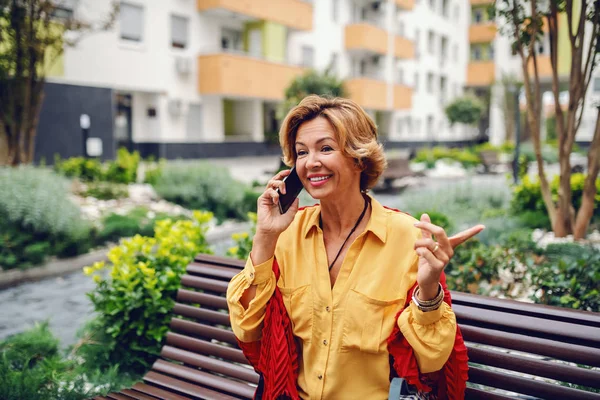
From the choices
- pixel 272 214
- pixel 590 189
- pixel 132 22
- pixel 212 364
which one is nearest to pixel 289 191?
pixel 272 214

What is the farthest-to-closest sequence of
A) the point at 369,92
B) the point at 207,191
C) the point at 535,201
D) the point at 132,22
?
the point at 369,92 < the point at 132,22 < the point at 207,191 < the point at 535,201

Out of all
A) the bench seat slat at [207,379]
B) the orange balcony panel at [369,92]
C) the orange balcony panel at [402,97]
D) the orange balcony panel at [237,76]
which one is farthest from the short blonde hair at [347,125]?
the orange balcony panel at [402,97]

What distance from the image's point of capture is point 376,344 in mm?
2084

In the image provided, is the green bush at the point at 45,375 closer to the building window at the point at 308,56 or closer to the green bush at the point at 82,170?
the green bush at the point at 82,170

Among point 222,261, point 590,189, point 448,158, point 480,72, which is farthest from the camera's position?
point 480,72

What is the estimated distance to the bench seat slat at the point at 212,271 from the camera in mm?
3094

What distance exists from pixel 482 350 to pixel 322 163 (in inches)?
39.4

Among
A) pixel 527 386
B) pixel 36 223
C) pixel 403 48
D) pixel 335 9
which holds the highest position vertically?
pixel 335 9

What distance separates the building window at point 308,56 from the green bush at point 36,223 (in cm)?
2174

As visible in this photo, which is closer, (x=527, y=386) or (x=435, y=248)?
(x=435, y=248)

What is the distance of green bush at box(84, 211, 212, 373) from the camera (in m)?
3.69

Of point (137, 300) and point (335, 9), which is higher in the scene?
point (335, 9)

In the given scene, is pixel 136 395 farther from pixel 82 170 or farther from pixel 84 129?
pixel 84 129

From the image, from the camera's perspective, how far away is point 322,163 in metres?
2.25
